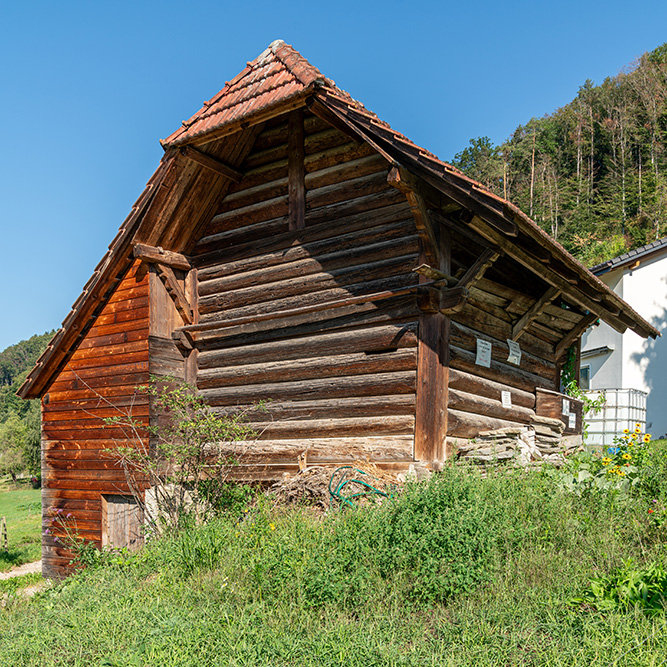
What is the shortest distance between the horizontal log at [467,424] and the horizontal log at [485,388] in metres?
0.32

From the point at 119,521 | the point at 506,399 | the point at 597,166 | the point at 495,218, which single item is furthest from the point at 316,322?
the point at 597,166

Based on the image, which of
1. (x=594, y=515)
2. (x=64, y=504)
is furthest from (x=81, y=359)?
(x=594, y=515)

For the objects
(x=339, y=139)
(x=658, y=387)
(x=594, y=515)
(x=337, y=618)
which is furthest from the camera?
(x=658, y=387)

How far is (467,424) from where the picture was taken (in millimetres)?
7914

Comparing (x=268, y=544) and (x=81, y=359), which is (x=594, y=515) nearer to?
(x=268, y=544)

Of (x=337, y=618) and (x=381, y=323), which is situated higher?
(x=381, y=323)

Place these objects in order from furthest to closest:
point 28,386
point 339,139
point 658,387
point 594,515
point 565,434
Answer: point 658,387
point 28,386
point 565,434
point 339,139
point 594,515

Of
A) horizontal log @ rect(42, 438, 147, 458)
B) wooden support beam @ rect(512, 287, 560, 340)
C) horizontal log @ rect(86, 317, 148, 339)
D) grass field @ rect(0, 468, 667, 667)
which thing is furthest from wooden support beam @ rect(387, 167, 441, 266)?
horizontal log @ rect(42, 438, 147, 458)

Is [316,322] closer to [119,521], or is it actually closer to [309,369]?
[309,369]

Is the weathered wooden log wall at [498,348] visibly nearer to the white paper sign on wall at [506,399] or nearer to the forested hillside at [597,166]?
the white paper sign on wall at [506,399]

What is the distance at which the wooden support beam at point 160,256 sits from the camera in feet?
30.2

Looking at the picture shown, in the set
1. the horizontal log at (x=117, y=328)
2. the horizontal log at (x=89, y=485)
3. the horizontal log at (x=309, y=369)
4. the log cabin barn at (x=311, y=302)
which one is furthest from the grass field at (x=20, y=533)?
the horizontal log at (x=309, y=369)

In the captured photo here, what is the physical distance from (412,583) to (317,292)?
4.73 meters

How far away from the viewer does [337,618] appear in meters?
4.41
